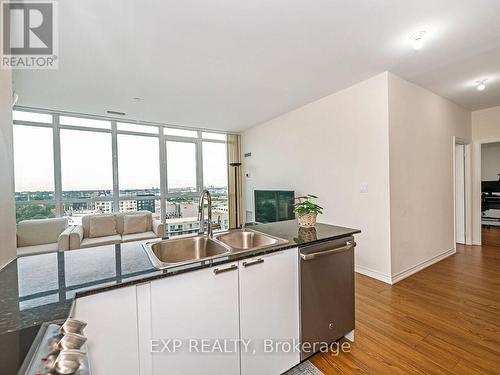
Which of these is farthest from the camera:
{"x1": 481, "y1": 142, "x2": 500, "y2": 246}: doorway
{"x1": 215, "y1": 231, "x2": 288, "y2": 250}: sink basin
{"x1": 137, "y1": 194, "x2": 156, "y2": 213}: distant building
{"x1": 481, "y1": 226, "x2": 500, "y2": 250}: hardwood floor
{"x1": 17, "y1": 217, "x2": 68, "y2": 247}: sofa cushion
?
{"x1": 481, "y1": 142, "x2": 500, "y2": 246}: doorway

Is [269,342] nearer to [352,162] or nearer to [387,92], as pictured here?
[352,162]

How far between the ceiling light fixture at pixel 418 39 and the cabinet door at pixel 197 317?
2605mm

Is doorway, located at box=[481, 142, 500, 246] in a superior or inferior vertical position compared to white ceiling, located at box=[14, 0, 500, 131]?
inferior

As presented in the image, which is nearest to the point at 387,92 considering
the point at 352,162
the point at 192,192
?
the point at 352,162

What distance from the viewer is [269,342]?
135 centimetres

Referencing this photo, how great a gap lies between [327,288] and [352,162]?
2.15 m

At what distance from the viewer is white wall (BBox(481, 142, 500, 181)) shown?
6.14 metres

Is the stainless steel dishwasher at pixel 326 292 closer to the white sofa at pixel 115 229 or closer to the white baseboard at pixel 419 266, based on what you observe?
the white baseboard at pixel 419 266

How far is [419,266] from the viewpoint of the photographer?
3129mm

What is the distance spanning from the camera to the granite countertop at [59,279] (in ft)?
2.17

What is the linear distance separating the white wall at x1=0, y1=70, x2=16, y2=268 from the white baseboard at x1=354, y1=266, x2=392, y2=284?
355 cm

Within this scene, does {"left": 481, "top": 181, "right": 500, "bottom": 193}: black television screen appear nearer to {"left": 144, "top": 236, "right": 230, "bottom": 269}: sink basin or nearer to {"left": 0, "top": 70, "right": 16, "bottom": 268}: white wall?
{"left": 144, "top": 236, "right": 230, "bottom": 269}: sink basin

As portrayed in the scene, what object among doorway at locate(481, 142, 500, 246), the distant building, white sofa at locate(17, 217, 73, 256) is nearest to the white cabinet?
white sofa at locate(17, 217, 73, 256)

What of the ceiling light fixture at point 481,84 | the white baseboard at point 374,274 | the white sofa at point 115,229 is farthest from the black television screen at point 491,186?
the white sofa at point 115,229
